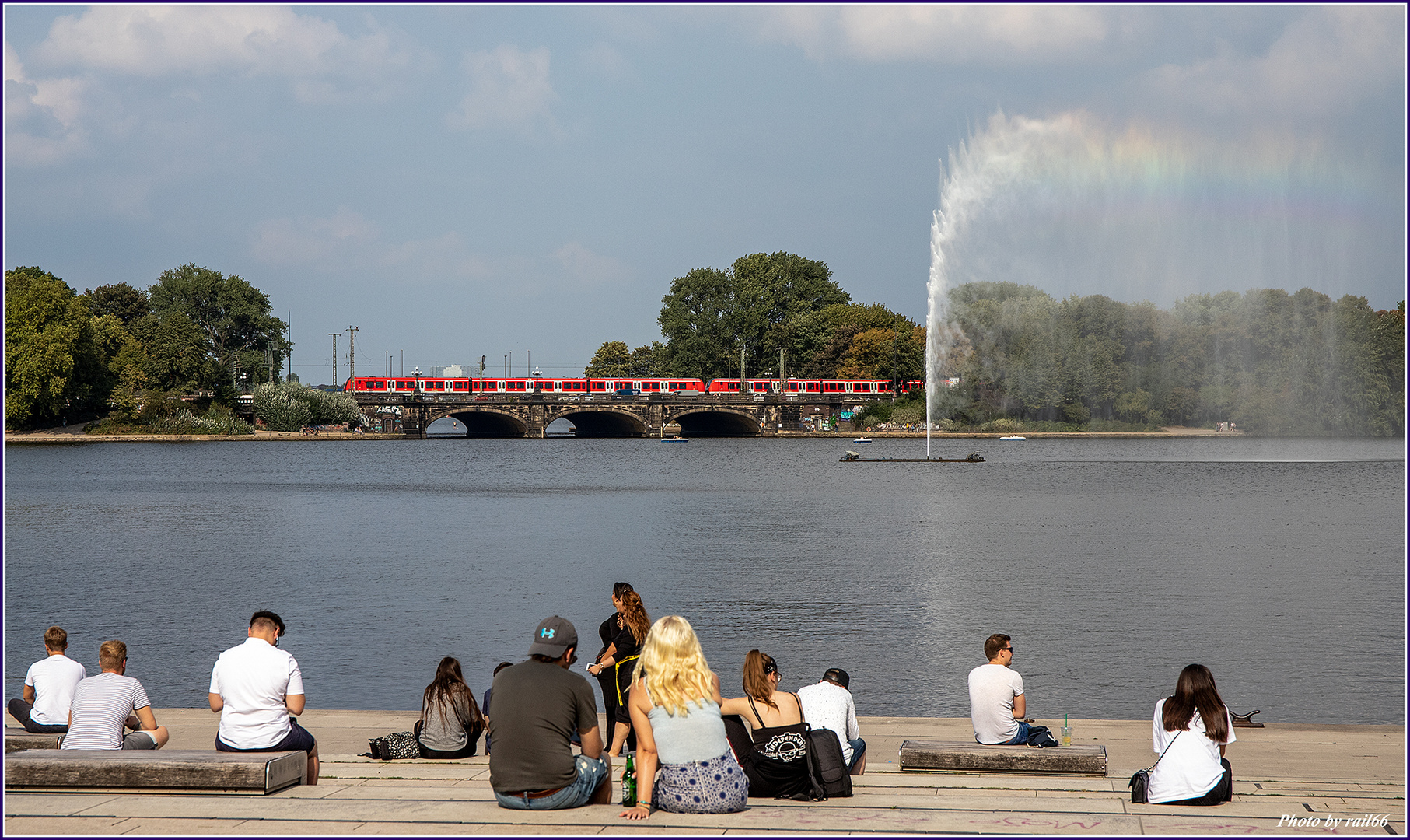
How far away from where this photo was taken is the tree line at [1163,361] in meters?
97.5

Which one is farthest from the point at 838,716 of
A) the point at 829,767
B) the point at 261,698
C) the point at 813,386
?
the point at 813,386

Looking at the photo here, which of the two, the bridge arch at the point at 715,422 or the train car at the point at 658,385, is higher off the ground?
the train car at the point at 658,385

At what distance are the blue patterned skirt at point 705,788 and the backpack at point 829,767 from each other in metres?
0.72

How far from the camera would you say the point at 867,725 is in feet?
44.6

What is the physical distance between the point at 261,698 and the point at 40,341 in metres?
107

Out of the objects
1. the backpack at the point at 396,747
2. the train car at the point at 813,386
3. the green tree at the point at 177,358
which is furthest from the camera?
the train car at the point at 813,386

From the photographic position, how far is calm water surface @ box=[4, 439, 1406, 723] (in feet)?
65.6

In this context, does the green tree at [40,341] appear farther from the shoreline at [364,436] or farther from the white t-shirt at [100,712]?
the white t-shirt at [100,712]

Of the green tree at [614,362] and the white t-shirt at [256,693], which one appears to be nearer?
the white t-shirt at [256,693]

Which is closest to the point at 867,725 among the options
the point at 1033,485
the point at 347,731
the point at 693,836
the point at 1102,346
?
the point at 347,731

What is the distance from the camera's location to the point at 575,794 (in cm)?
794

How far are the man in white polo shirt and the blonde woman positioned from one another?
9.55 feet

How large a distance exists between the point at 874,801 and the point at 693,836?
1.62m

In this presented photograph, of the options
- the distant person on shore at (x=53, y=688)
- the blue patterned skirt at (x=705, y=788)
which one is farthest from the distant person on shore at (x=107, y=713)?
the blue patterned skirt at (x=705, y=788)
